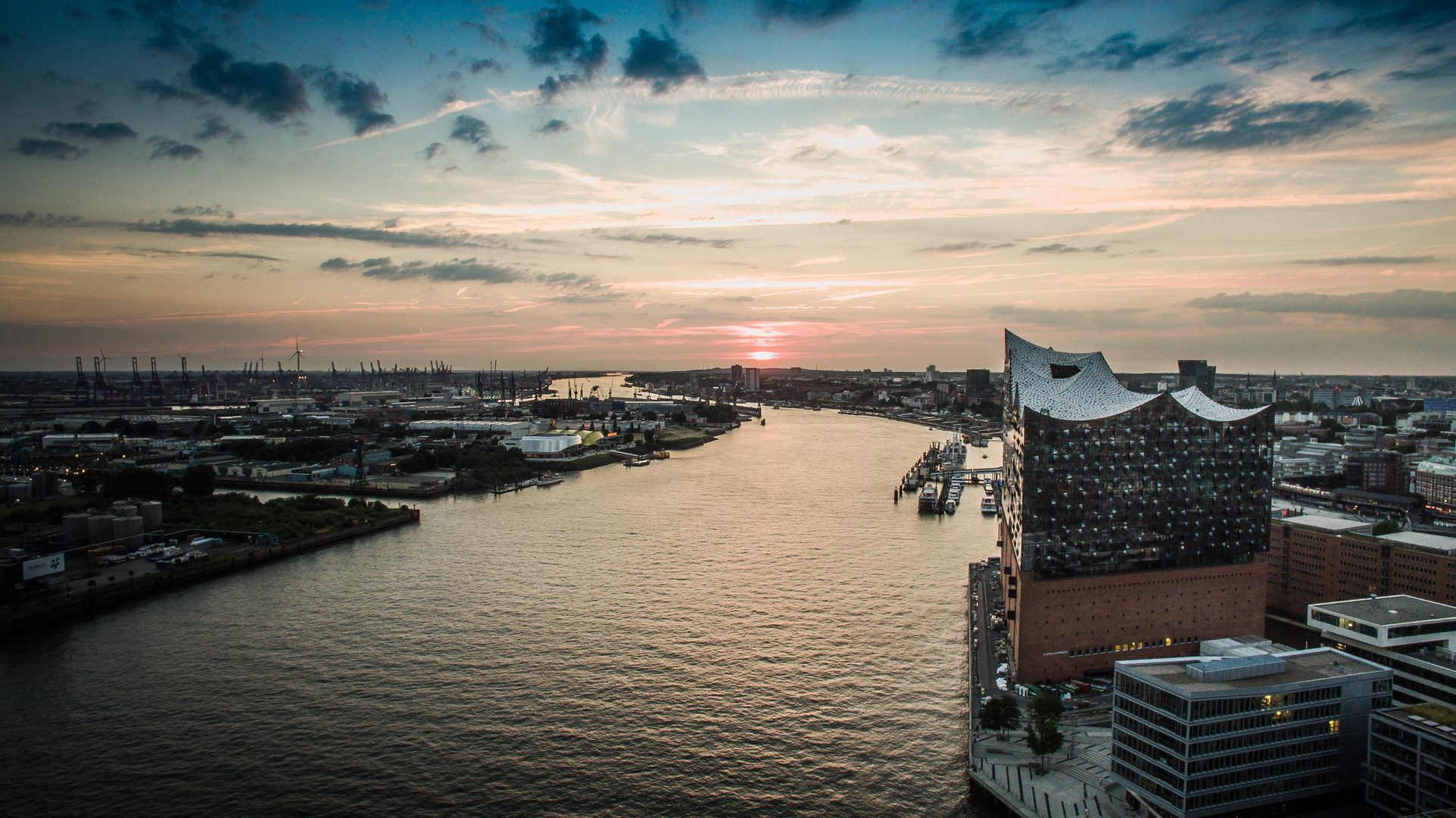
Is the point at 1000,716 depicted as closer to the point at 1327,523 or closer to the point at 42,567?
the point at 1327,523

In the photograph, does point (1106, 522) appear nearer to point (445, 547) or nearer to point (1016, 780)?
point (1016, 780)

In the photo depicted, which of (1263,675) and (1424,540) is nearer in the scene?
(1263,675)

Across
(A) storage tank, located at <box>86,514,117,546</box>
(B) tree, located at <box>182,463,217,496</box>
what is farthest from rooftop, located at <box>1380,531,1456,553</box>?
(B) tree, located at <box>182,463,217,496</box>

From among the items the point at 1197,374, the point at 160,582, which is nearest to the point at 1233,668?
the point at 160,582

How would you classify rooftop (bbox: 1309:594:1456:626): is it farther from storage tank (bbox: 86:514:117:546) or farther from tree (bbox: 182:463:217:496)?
tree (bbox: 182:463:217:496)

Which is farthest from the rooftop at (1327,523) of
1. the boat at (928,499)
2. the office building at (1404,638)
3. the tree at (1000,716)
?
the boat at (928,499)

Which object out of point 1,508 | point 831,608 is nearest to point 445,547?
point 831,608

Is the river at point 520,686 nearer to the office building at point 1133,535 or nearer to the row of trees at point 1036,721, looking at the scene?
the row of trees at point 1036,721
